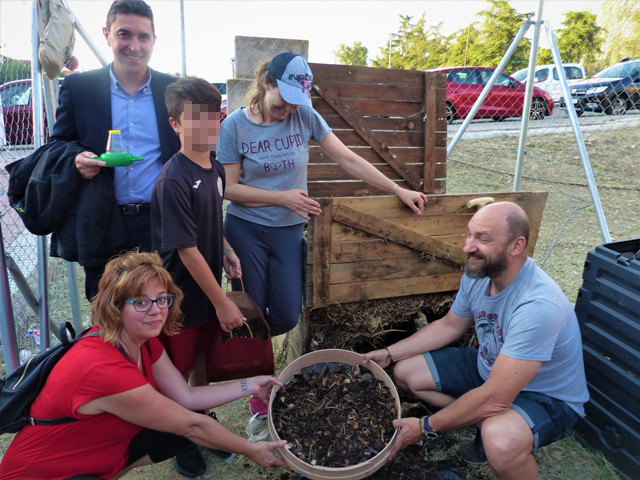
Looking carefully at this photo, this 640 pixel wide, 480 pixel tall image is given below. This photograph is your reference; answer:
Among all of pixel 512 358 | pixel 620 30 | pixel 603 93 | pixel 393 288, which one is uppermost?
pixel 620 30

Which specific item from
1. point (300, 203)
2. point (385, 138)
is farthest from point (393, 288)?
point (385, 138)

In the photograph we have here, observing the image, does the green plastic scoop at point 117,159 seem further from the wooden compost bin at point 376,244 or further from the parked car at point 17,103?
the parked car at point 17,103

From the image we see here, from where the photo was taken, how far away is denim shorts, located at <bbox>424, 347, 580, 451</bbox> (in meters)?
2.03

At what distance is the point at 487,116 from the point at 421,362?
1007cm

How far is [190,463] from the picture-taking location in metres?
2.35

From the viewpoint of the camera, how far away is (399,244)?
8.64ft

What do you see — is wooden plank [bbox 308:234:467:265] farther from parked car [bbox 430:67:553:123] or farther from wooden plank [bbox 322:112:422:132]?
parked car [bbox 430:67:553:123]

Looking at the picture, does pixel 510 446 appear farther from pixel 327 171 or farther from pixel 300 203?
pixel 327 171

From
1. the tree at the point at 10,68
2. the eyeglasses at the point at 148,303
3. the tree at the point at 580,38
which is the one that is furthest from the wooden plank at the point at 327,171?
the tree at the point at 580,38

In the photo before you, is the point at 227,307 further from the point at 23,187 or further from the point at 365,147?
the point at 365,147

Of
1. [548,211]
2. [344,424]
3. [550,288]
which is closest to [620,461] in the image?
[550,288]

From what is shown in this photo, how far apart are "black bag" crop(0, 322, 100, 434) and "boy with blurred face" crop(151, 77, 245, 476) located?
1.84ft

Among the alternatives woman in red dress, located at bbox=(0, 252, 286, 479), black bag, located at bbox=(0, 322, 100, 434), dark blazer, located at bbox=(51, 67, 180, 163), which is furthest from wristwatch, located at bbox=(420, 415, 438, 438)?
dark blazer, located at bbox=(51, 67, 180, 163)

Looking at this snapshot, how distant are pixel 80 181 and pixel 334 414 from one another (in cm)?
172
